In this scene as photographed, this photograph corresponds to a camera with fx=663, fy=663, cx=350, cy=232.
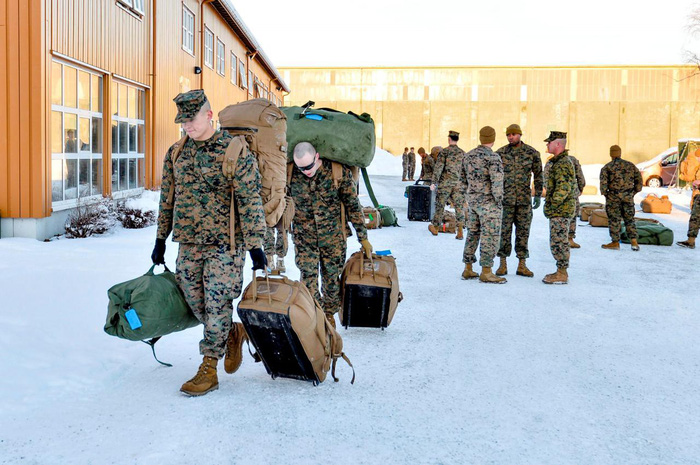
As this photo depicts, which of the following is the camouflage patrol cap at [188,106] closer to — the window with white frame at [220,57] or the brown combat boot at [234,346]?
the brown combat boot at [234,346]

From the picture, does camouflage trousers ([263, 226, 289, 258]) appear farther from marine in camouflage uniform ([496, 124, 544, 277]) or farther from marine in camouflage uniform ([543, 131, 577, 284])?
marine in camouflage uniform ([543, 131, 577, 284])

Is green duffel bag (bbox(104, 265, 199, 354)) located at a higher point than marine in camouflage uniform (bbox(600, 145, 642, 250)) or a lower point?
lower

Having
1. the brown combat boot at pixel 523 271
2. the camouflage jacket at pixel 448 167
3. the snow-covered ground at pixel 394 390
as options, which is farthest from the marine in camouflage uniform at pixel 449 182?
the snow-covered ground at pixel 394 390

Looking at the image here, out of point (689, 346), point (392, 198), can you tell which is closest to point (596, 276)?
point (689, 346)

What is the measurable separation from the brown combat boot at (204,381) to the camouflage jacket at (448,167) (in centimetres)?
949

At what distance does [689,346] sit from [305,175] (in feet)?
11.6

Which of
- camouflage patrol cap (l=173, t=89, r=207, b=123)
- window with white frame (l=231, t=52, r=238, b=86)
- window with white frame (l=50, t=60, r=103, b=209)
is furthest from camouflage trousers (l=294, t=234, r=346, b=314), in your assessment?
window with white frame (l=231, t=52, r=238, b=86)

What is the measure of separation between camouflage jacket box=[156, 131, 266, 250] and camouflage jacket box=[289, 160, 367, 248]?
46.6 inches

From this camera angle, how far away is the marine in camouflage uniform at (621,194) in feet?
39.0

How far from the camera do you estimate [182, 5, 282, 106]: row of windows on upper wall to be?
1847 cm

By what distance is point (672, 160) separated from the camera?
29703mm

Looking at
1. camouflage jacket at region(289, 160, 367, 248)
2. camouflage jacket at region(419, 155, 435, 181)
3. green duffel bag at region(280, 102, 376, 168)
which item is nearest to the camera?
green duffel bag at region(280, 102, 376, 168)

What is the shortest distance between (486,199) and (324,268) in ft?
11.9

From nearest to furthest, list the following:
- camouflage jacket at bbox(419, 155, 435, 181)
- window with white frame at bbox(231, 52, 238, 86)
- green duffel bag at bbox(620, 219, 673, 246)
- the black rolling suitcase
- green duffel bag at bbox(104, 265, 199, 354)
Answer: green duffel bag at bbox(104, 265, 199, 354) < green duffel bag at bbox(620, 219, 673, 246) < the black rolling suitcase < camouflage jacket at bbox(419, 155, 435, 181) < window with white frame at bbox(231, 52, 238, 86)
